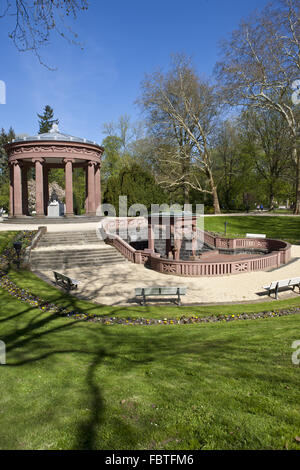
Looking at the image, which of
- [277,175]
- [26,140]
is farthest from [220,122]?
[26,140]

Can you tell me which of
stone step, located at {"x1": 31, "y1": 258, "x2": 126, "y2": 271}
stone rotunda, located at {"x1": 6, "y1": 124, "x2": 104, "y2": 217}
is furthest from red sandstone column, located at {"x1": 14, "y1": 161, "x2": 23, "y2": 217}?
stone step, located at {"x1": 31, "y1": 258, "x2": 126, "y2": 271}

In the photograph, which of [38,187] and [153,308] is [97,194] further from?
[153,308]

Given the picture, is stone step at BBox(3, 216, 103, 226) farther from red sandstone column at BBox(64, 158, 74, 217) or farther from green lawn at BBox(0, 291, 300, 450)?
green lawn at BBox(0, 291, 300, 450)

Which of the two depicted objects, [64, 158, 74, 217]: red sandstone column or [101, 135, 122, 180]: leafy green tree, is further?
[101, 135, 122, 180]: leafy green tree

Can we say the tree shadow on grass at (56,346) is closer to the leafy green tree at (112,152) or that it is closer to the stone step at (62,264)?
the stone step at (62,264)

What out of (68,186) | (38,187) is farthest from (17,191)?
(68,186)

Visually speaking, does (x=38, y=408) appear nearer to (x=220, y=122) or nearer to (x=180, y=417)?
(x=180, y=417)

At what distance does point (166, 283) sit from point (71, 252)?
7.11m

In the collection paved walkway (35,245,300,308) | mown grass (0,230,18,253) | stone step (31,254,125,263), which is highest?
mown grass (0,230,18,253)

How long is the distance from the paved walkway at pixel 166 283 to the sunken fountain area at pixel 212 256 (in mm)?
500

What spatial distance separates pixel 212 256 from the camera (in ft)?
71.9

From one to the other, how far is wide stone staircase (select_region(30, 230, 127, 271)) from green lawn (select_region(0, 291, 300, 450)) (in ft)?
34.0

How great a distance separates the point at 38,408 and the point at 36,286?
8.92 meters

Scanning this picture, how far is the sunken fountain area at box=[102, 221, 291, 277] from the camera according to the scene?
15320mm
